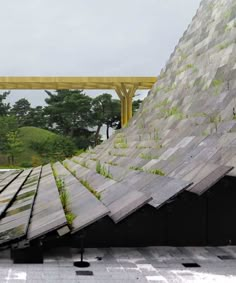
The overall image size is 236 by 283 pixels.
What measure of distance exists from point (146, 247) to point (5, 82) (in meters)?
Answer: 16.8

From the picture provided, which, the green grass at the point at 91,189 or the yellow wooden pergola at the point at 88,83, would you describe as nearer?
the green grass at the point at 91,189

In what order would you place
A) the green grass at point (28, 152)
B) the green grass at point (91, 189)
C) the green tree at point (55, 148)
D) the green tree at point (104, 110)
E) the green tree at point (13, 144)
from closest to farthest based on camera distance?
the green grass at point (91, 189) → the green tree at point (55, 148) → the green tree at point (13, 144) → the green grass at point (28, 152) → the green tree at point (104, 110)

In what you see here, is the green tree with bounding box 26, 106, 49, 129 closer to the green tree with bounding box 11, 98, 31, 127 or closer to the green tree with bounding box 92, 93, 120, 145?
the green tree with bounding box 11, 98, 31, 127

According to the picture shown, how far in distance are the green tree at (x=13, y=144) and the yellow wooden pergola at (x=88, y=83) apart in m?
9.68

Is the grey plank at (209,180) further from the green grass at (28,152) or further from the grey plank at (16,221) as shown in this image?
the green grass at (28,152)

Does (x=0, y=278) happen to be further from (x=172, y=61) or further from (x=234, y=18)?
(x=172, y=61)

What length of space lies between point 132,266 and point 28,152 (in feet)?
98.3

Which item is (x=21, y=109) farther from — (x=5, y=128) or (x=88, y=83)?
(x=88, y=83)

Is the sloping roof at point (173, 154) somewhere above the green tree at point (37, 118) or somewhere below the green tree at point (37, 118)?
below

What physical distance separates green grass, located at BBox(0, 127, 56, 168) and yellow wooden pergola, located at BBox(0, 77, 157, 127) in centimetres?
1005

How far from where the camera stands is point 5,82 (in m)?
18.9

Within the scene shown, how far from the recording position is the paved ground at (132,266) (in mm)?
2557

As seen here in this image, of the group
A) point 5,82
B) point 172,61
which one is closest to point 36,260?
point 172,61

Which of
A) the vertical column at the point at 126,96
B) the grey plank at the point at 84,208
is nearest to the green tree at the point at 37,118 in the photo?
the vertical column at the point at 126,96
